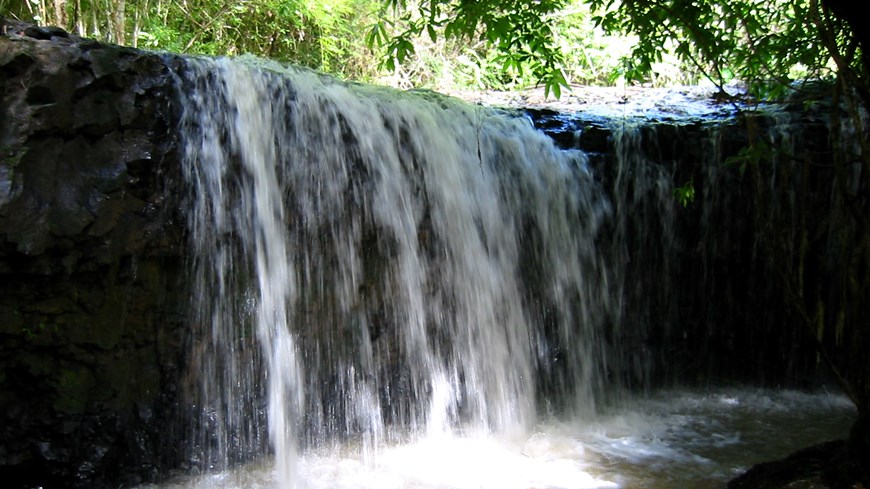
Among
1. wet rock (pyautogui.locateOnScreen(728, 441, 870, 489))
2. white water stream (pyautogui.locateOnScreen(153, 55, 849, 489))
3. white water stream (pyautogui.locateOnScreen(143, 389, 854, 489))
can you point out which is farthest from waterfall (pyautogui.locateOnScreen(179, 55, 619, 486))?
wet rock (pyautogui.locateOnScreen(728, 441, 870, 489))

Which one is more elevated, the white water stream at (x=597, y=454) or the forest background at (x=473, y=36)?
the forest background at (x=473, y=36)

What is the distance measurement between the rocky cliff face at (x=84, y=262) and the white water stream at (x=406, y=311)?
0.22m

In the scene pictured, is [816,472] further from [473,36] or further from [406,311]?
[473,36]

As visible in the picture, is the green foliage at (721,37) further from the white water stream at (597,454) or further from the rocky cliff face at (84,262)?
the rocky cliff face at (84,262)

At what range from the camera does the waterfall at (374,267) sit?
14.6 ft

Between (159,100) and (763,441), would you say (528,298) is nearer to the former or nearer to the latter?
(763,441)

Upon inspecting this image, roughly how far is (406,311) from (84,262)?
7.06ft

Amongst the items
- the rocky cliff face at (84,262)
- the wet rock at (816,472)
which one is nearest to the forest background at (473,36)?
the rocky cliff face at (84,262)

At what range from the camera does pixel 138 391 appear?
4.13 meters

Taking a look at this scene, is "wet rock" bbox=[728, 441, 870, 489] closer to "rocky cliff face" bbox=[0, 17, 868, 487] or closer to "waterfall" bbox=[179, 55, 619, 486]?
"rocky cliff face" bbox=[0, 17, 868, 487]

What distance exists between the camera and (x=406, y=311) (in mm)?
5109

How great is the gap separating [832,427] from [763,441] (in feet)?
2.56

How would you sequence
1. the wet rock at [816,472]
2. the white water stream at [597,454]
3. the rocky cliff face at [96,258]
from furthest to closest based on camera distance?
1. the white water stream at [597,454]
2. the rocky cliff face at [96,258]
3. the wet rock at [816,472]

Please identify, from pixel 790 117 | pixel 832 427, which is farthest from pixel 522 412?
pixel 790 117
